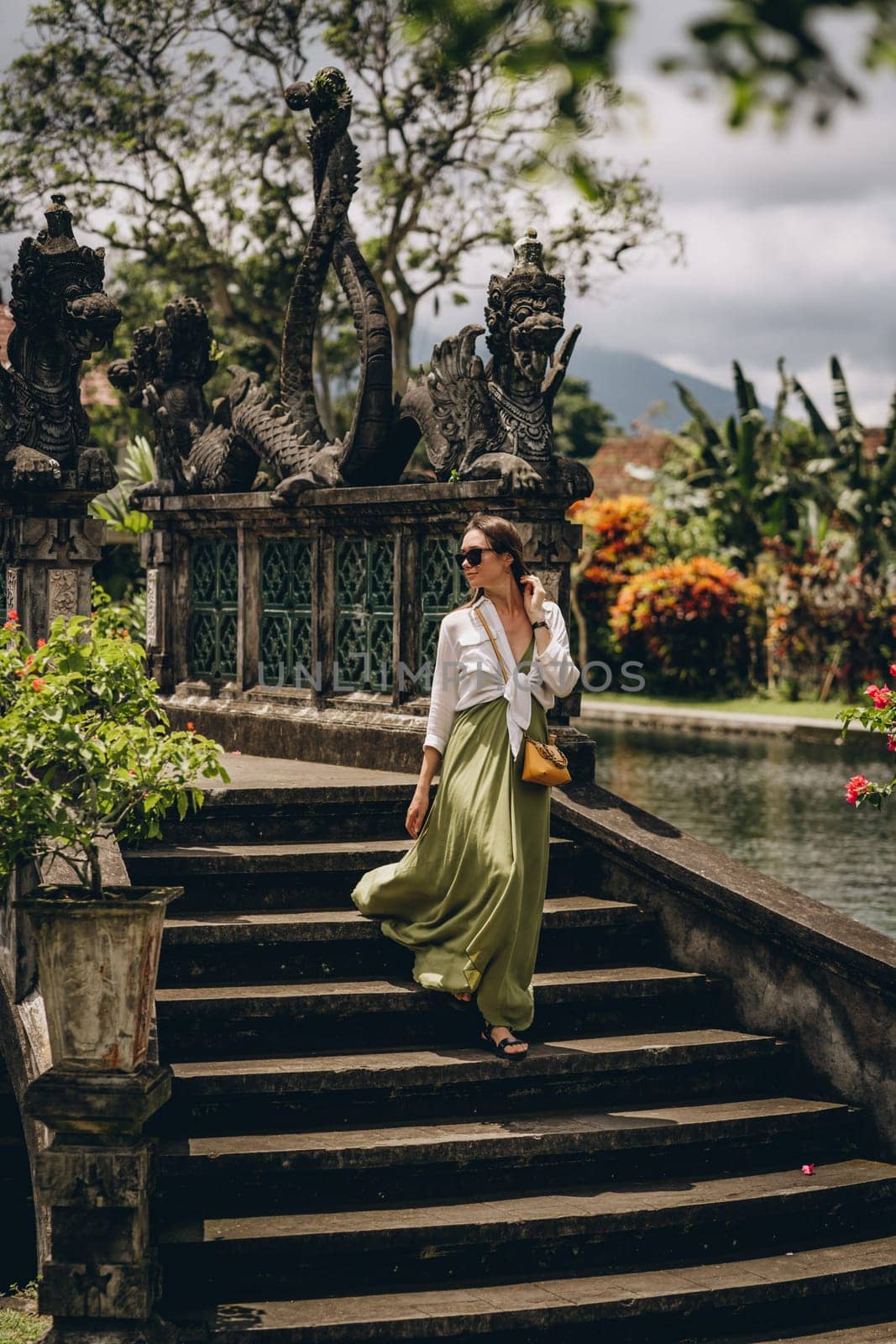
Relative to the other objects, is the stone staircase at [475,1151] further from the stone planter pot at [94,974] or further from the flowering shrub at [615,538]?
the flowering shrub at [615,538]

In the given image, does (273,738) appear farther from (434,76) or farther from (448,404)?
(434,76)

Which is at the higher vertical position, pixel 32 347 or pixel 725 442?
pixel 725 442

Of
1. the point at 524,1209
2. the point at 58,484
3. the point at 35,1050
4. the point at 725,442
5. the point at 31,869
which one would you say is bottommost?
the point at 524,1209

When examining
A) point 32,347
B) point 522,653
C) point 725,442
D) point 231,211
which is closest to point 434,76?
point 231,211

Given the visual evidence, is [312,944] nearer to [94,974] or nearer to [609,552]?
[94,974]

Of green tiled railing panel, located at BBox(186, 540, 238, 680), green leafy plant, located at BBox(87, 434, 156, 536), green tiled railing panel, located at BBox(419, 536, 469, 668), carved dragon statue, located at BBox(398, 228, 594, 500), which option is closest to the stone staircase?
green tiled railing panel, located at BBox(419, 536, 469, 668)

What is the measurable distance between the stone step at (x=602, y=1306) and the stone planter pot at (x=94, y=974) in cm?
81

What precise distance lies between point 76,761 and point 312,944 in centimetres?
160

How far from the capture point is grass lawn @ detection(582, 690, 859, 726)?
2731cm

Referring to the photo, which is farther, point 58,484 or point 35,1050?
point 58,484

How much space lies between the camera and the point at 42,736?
209 inches

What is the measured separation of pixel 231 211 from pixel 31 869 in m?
23.5

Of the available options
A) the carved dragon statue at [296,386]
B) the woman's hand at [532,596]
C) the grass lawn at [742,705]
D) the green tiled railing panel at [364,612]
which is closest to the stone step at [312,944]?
the woman's hand at [532,596]

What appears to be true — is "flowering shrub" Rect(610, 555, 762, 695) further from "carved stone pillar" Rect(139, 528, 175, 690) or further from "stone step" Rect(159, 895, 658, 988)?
"stone step" Rect(159, 895, 658, 988)
